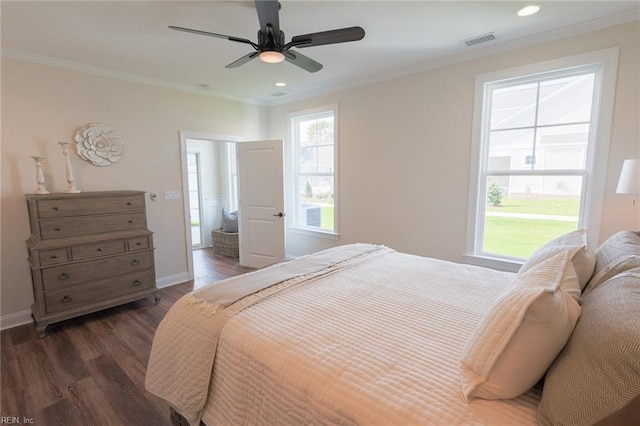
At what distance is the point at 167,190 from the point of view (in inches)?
153

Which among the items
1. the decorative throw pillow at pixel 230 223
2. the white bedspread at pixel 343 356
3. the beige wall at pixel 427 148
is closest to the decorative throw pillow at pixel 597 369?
the white bedspread at pixel 343 356

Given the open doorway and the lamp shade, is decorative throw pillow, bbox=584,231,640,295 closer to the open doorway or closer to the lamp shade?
the lamp shade

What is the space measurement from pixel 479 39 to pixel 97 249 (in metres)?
4.14

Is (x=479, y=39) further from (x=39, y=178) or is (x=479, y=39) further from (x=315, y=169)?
(x=39, y=178)

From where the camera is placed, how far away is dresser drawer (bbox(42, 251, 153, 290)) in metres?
2.71

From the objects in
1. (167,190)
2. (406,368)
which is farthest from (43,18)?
(406,368)

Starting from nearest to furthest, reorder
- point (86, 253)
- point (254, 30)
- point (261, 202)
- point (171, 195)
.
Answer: point (254, 30) < point (86, 253) < point (171, 195) < point (261, 202)

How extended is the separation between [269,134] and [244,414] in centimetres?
443

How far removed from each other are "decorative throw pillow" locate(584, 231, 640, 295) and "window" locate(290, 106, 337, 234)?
9.89 feet

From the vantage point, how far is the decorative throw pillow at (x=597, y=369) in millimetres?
692

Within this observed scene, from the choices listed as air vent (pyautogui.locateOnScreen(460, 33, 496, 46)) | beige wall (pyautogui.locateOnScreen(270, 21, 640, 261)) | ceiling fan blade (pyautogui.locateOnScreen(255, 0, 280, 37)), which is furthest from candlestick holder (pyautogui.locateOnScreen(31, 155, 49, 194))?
air vent (pyautogui.locateOnScreen(460, 33, 496, 46))

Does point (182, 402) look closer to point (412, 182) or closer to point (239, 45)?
point (239, 45)

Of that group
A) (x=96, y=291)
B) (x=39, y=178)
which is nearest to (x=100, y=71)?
(x=39, y=178)

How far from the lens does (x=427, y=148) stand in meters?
3.32
